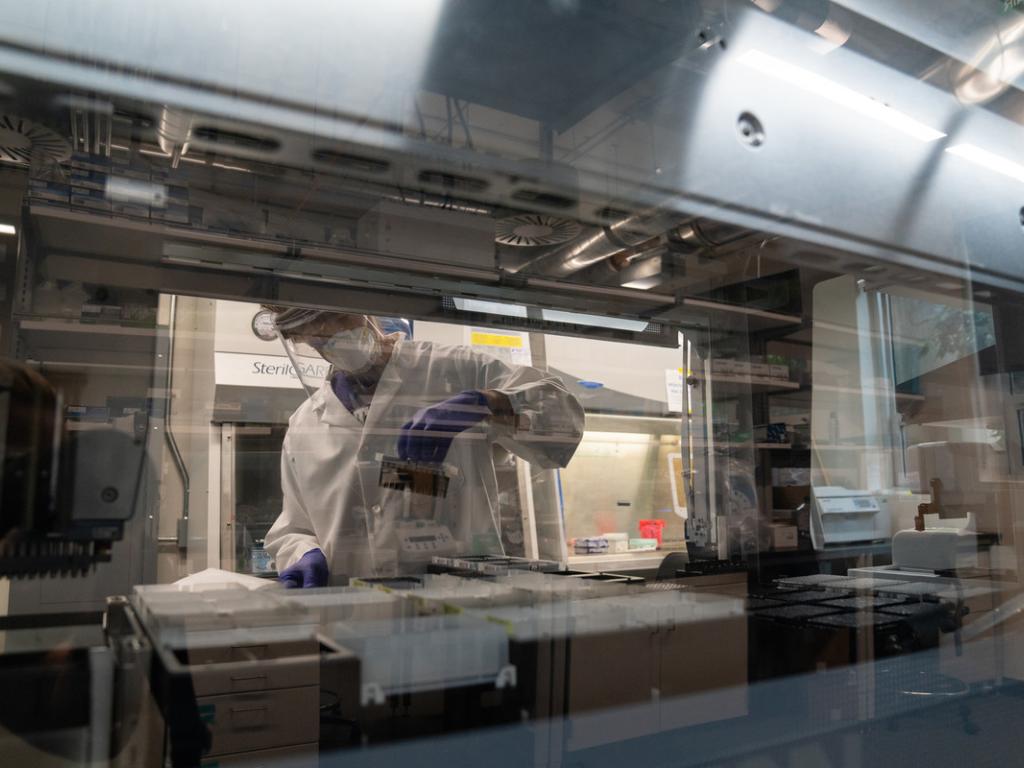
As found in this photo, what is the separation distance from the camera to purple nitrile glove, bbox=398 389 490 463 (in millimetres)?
1622

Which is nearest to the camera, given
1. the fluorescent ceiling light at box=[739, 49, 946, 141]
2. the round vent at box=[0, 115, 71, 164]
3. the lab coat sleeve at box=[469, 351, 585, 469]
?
the round vent at box=[0, 115, 71, 164]

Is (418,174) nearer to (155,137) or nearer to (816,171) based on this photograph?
(155,137)

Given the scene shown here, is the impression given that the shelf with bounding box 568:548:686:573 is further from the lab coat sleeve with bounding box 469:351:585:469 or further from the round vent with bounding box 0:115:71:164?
the round vent with bounding box 0:115:71:164

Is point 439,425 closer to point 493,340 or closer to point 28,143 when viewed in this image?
point 493,340

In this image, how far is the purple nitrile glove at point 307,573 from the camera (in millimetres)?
1395

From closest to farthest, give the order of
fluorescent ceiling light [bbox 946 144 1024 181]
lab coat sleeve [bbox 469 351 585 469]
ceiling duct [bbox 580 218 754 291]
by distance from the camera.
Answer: ceiling duct [bbox 580 218 754 291]
lab coat sleeve [bbox 469 351 585 469]
fluorescent ceiling light [bbox 946 144 1024 181]

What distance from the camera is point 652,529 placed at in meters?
2.17

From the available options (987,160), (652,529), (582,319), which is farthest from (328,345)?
(987,160)

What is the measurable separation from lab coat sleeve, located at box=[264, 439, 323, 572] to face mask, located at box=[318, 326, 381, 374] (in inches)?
8.5

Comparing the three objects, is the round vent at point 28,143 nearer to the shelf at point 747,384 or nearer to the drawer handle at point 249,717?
the drawer handle at point 249,717

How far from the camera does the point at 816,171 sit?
1576 mm

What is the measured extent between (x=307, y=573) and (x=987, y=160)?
2097mm

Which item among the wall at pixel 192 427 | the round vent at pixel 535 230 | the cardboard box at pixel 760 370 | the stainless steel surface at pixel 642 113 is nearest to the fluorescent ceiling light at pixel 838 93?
the stainless steel surface at pixel 642 113

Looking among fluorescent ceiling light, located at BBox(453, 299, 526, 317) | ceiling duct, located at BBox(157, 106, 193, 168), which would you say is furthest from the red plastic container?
ceiling duct, located at BBox(157, 106, 193, 168)
